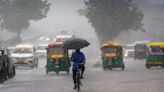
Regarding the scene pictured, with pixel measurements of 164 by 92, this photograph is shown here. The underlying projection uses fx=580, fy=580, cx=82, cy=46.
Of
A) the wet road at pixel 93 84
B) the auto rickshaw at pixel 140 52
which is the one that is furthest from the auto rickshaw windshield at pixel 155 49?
the auto rickshaw at pixel 140 52

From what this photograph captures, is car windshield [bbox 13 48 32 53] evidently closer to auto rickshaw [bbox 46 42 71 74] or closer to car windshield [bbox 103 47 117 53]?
car windshield [bbox 103 47 117 53]

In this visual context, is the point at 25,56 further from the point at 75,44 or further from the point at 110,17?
the point at 110,17

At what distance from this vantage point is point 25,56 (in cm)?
4659

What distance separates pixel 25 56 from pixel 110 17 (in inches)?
2030

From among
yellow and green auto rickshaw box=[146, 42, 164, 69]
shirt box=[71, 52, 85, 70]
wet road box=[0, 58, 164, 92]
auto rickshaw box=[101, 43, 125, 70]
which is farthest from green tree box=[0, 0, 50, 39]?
shirt box=[71, 52, 85, 70]

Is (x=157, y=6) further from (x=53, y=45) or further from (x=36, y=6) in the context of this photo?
(x=53, y=45)

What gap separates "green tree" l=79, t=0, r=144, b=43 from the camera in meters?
95.9

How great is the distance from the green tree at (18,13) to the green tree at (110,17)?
61.2 ft

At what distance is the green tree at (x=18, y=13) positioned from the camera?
374 feet

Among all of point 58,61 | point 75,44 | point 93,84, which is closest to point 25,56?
point 58,61

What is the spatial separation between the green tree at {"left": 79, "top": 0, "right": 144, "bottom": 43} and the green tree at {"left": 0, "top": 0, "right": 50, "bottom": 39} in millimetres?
18661

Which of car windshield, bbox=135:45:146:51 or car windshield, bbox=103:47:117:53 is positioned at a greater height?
car windshield, bbox=135:45:146:51

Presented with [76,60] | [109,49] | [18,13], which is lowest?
[76,60]

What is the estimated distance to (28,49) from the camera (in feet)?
159
